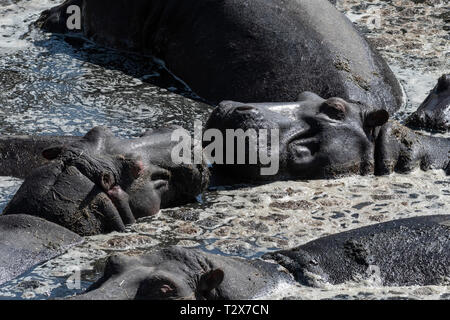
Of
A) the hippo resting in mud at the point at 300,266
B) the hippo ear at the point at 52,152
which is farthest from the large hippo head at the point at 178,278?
the hippo ear at the point at 52,152

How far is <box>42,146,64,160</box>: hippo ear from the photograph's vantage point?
5398mm

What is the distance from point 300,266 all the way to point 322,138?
1.62m

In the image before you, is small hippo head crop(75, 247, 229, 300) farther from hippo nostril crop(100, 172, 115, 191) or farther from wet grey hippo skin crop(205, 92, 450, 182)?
wet grey hippo skin crop(205, 92, 450, 182)

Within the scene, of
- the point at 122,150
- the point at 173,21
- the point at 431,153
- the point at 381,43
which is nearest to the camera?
the point at 122,150

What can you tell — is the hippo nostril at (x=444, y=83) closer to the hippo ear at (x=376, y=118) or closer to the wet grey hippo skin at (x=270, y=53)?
the wet grey hippo skin at (x=270, y=53)

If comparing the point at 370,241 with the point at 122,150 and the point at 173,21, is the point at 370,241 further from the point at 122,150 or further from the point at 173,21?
the point at 173,21

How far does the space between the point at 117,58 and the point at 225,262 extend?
436 centimetres

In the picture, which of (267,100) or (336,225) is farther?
(267,100)

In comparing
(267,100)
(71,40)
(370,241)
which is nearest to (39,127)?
(267,100)

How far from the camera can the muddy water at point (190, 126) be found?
4.86 metres

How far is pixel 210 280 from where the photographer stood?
4.15 m

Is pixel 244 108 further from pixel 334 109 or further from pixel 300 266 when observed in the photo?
pixel 300 266

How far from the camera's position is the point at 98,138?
5.52 metres

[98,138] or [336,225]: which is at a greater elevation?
[98,138]
